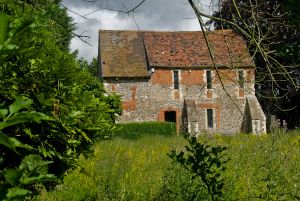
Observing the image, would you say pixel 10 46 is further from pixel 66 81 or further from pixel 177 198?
pixel 177 198

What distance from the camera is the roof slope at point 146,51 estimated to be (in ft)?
101

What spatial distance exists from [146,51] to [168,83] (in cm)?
284

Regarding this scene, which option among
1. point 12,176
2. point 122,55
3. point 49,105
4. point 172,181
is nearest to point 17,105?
point 12,176

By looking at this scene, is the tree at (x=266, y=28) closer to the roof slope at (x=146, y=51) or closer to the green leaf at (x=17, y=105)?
the green leaf at (x=17, y=105)

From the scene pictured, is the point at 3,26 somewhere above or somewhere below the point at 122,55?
below

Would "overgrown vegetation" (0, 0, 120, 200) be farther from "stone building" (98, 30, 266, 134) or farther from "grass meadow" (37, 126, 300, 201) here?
"stone building" (98, 30, 266, 134)

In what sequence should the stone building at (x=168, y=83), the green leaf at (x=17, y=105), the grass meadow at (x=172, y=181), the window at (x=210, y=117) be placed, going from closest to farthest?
the green leaf at (x=17, y=105) < the grass meadow at (x=172, y=181) < the stone building at (x=168, y=83) < the window at (x=210, y=117)

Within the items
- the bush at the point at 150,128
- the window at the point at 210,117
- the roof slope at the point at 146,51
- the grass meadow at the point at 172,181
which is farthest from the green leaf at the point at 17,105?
the window at the point at 210,117

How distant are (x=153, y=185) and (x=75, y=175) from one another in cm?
149

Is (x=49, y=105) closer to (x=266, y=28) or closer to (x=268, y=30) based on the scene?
(x=268, y=30)

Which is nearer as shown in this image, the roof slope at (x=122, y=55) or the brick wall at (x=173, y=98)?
the roof slope at (x=122, y=55)

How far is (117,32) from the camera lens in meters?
32.9

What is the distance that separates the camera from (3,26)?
1.05 m

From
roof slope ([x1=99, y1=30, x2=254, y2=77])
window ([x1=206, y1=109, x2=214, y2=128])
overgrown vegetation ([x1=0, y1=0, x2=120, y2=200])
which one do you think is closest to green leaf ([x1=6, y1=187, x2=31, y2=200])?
overgrown vegetation ([x1=0, y1=0, x2=120, y2=200])
